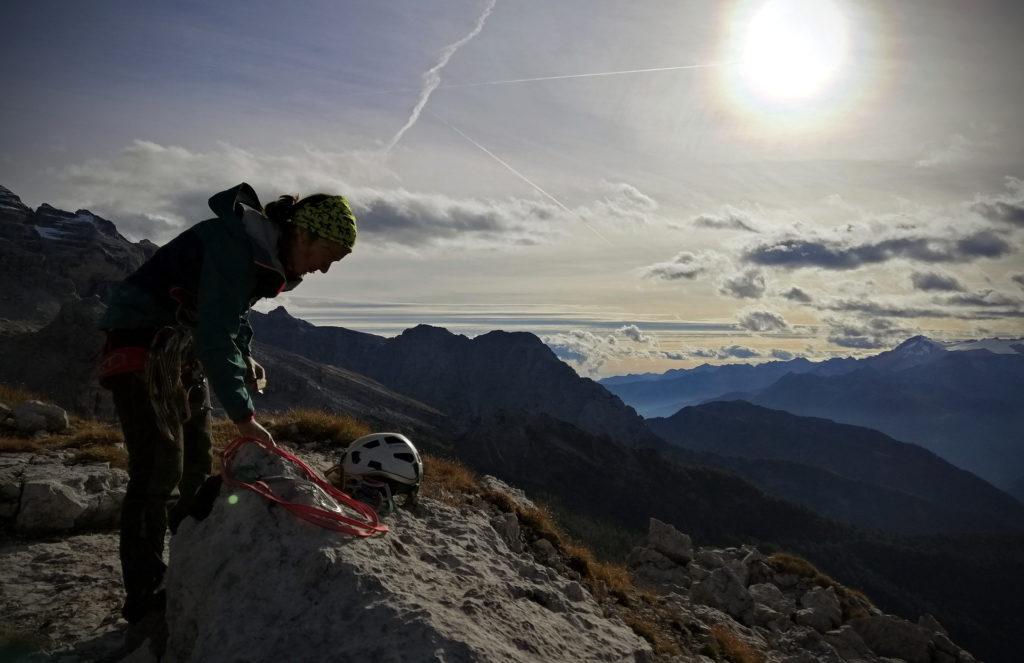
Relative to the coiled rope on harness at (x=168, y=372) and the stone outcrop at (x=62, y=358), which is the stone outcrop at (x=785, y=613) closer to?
the coiled rope on harness at (x=168, y=372)

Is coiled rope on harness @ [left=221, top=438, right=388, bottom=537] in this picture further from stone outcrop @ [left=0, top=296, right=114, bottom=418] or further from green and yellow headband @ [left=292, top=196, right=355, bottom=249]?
stone outcrop @ [left=0, top=296, right=114, bottom=418]

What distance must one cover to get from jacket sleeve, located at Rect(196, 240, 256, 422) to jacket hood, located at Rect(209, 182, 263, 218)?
430 millimetres

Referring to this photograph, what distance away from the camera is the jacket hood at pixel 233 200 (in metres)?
5.36

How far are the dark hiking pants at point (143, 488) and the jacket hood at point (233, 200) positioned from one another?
6.23ft

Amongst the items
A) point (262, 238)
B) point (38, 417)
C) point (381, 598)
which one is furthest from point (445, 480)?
point (38, 417)

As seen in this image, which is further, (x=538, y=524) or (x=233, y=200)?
(x=538, y=524)

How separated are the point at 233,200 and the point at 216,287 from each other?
3.01 feet

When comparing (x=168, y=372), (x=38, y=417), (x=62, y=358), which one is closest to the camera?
(x=168, y=372)

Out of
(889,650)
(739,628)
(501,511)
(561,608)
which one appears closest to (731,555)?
(889,650)

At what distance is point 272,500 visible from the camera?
17.4ft

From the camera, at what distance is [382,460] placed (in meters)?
7.54

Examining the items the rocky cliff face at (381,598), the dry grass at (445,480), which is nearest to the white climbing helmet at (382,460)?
the rocky cliff face at (381,598)

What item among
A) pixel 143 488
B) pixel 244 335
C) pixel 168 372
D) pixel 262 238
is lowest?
pixel 143 488

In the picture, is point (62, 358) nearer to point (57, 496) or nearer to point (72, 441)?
point (72, 441)
